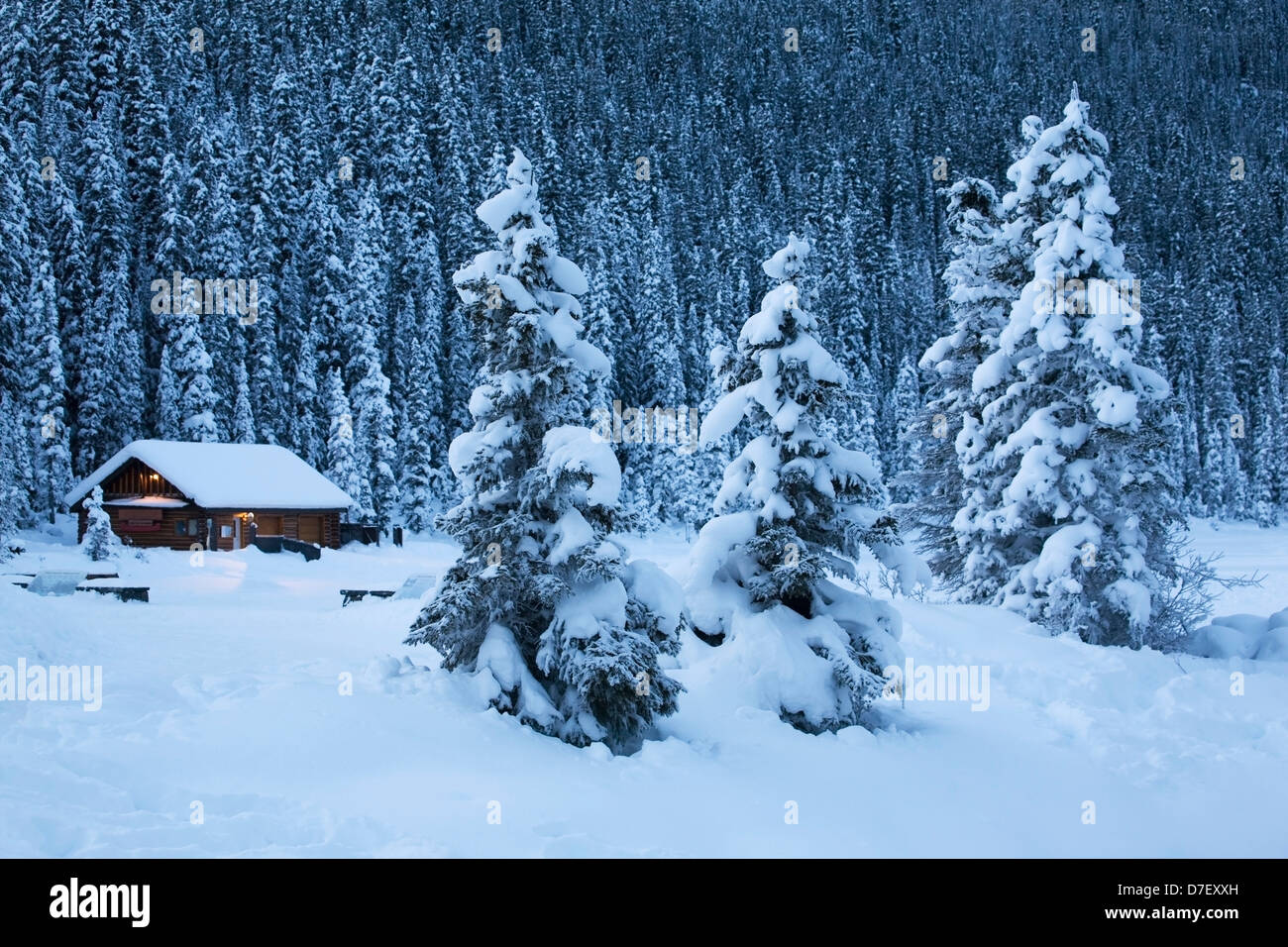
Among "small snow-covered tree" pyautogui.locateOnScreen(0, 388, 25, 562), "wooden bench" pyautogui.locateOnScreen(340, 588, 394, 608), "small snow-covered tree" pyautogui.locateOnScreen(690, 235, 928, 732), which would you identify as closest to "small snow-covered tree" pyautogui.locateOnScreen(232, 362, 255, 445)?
"small snow-covered tree" pyautogui.locateOnScreen(0, 388, 25, 562)

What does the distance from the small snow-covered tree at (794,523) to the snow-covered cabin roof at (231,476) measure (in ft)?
113

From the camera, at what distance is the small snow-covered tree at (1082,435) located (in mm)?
17984

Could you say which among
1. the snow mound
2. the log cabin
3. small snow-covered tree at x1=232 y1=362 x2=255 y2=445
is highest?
small snow-covered tree at x1=232 y1=362 x2=255 y2=445

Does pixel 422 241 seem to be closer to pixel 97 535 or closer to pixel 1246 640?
pixel 97 535

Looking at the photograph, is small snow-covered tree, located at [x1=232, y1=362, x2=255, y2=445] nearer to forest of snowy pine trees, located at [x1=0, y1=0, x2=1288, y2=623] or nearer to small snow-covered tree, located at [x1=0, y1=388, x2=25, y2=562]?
forest of snowy pine trees, located at [x1=0, y1=0, x2=1288, y2=623]

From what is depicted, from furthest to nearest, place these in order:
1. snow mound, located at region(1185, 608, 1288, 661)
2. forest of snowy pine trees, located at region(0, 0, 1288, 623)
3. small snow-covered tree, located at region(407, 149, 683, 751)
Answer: forest of snowy pine trees, located at region(0, 0, 1288, 623) → snow mound, located at region(1185, 608, 1288, 661) → small snow-covered tree, located at region(407, 149, 683, 751)

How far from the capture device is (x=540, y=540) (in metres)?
11.7

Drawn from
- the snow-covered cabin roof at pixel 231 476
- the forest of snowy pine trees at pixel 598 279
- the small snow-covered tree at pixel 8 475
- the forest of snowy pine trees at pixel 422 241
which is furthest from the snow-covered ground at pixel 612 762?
the snow-covered cabin roof at pixel 231 476

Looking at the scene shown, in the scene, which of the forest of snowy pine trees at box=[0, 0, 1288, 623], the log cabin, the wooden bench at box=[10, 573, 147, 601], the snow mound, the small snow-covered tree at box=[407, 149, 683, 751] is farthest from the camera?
the log cabin

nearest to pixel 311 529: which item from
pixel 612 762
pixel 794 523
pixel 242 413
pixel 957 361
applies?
pixel 242 413

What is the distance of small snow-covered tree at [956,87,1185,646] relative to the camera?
17984 mm

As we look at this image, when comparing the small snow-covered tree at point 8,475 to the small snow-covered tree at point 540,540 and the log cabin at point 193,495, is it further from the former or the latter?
the small snow-covered tree at point 540,540

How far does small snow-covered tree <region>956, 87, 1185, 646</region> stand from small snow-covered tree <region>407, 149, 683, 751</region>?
10.7 metres

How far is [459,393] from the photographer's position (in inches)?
2375
